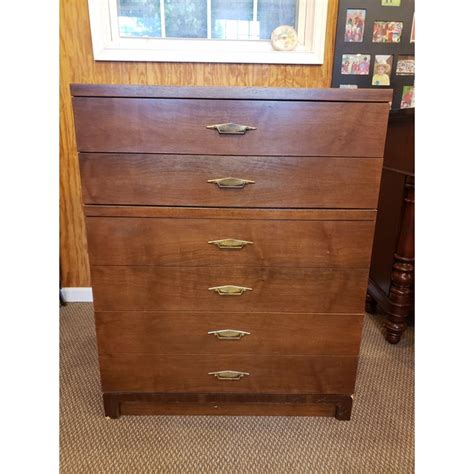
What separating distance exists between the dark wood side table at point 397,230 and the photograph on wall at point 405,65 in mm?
222

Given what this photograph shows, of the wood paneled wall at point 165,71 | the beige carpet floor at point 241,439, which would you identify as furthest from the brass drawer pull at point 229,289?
the wood paneled wall at point 165,71

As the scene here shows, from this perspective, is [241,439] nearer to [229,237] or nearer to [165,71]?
[229,237]

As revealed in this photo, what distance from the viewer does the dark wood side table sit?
1.27 m

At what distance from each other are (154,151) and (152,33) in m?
0.84

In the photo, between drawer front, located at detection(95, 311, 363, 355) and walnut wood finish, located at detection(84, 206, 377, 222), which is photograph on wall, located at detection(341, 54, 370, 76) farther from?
drawer front, located at detection(95, 311, 363, 355)

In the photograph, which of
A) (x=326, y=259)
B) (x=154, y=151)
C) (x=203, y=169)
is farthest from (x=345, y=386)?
(x=154, y=151)

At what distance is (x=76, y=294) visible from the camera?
1.72m

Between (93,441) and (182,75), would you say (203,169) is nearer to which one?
(182,75)

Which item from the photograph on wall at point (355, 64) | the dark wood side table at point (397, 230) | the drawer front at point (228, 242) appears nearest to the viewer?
the drawer front at point (228, 242)

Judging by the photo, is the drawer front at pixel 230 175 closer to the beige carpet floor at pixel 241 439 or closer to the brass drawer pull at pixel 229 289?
the brass drawer pull at pixel 229 289

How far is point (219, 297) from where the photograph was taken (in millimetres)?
955

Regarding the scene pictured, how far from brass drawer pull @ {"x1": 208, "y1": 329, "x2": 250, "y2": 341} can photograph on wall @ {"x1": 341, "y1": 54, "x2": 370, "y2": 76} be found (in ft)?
3.56

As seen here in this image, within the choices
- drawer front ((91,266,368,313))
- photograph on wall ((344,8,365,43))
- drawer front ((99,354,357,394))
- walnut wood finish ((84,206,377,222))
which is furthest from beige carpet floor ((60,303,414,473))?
photograph on wall ((344,8,365,43))

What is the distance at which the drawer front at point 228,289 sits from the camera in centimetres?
93
